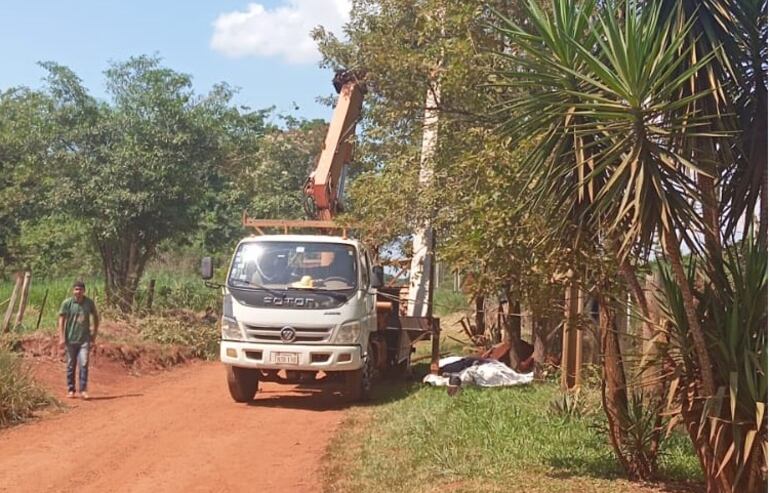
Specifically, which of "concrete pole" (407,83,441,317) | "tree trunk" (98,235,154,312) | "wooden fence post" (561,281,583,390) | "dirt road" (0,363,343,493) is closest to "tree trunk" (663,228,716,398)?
"dirt road" (0,363,343,493)

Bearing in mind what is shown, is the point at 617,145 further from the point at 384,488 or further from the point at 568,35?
the point at 384,488

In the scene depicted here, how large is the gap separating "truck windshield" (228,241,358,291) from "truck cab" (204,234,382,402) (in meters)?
0.01

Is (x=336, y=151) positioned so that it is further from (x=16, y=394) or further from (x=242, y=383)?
(x=16, y=394)

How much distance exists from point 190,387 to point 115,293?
804 cm

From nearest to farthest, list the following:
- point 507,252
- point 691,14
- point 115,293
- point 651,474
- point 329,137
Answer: point 691,14
point 651,474
point 507,252
point 329,137
point 115,293

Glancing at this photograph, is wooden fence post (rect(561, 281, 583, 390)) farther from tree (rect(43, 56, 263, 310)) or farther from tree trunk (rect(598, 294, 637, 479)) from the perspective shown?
tree (rect(43, 56, 263, 310))

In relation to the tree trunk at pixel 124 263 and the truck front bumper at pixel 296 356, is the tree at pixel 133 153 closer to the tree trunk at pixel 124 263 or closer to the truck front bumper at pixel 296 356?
the tree trunk at pixel 124 263

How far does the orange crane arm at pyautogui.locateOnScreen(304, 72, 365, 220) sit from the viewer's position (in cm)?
1498

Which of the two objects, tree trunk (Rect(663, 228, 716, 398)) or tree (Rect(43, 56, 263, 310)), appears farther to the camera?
tree (Rect(43, 56, 263, 310))

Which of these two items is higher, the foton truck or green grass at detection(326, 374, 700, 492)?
the foton truck

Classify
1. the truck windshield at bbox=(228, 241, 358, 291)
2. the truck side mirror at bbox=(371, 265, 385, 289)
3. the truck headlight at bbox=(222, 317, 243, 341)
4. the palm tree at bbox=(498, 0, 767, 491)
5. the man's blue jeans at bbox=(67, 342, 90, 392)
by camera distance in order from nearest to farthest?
1. the palm tree at bbox=(498, 0, 767, 491)
2. the truck headlight at bbox=(222, 317, 243, 341)
3. the truck windshield at bbox=(228, 241, 358, 291)
4. the truck side mirror at bbox=(371, 265, 385, 289)
5. the man's blue jeans at bbox=(67, 342, 90, 392)

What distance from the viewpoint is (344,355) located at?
11.6 meters

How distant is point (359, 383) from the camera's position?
478 inches

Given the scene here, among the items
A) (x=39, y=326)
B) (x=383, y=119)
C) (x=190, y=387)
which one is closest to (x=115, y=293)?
(x=39, y=326)
